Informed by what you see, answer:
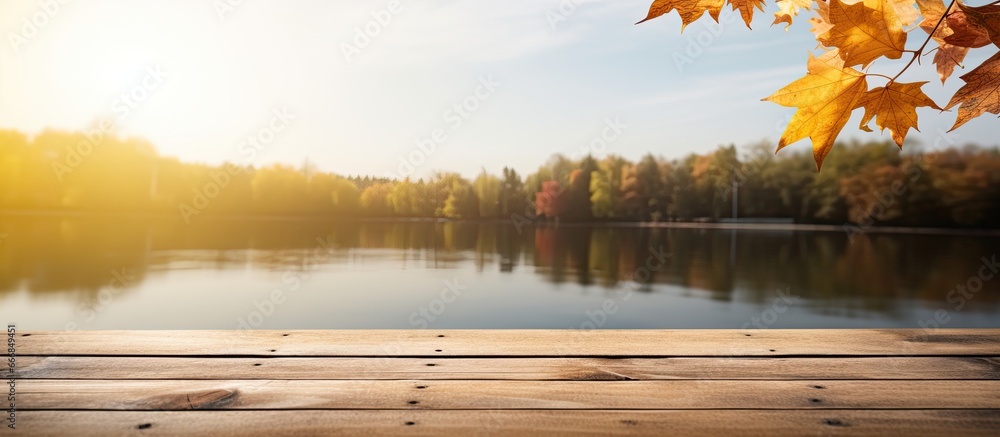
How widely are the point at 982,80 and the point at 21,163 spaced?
26.4 m

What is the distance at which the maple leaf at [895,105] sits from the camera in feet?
2.23

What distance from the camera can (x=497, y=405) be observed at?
3.32ft

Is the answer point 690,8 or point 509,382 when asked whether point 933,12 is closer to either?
point 690,8

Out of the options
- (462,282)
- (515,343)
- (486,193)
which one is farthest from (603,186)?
(515,343)

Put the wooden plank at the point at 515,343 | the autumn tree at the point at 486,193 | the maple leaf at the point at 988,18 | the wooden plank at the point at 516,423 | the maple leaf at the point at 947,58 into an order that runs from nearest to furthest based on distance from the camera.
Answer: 1. the maple leaf at the point at 988,18
2. the maple leaf at the point at 947,58
3. the wooden plank at the point at 516,423
4. the wooden plank at the point at 515,343
5. the autumn tree at the point at 486,193

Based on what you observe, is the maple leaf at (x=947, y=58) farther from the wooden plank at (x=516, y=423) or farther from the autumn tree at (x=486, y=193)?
the autumn tree at (x=486, y=193)

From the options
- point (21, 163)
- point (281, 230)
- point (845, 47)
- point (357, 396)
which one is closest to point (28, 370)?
point (357, 396)

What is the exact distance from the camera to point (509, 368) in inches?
47.5

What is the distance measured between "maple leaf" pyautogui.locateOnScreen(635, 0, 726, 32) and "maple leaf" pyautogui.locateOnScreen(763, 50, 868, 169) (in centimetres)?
13

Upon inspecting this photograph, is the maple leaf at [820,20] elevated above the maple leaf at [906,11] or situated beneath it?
elevated above

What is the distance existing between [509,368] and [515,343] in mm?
170

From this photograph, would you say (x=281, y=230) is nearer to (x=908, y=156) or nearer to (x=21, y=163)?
(x=21, y=163)

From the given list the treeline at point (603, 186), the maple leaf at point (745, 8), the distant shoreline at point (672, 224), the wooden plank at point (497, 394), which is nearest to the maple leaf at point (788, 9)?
the maple leaf at point (745, 8)

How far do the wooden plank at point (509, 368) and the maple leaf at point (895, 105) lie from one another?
603mm
